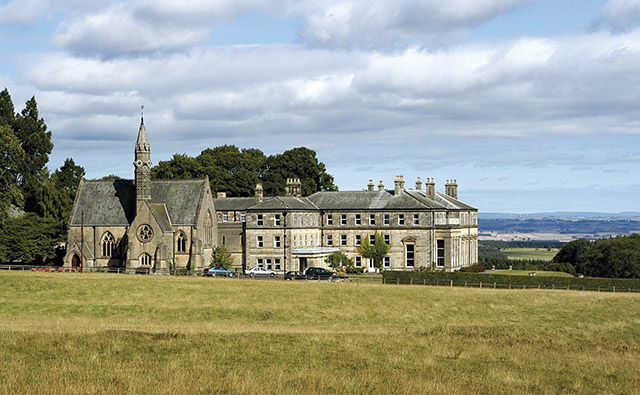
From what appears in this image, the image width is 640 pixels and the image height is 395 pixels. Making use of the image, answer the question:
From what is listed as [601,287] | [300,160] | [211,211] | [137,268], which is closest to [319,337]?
[601,287]

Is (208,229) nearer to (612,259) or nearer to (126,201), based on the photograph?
(126,201)

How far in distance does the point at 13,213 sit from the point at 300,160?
38.4m

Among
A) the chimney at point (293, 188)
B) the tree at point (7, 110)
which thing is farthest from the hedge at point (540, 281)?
the tree at point (7, 110)

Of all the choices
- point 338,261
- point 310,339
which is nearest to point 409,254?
point 338,261

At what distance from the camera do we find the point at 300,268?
3346 inches

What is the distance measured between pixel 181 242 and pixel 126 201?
27.4 ft

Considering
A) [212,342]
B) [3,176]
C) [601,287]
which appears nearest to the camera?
[212,342]

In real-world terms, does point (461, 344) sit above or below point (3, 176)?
A: below

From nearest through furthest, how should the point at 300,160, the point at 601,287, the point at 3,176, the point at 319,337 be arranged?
the point at 319,337 < the point at 601,287 < the point at 3,176 < the point at 300,160

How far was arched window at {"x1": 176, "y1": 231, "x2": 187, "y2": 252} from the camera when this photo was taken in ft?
273

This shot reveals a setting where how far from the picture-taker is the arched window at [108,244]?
8519 cm

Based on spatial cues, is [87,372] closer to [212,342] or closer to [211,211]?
[212,342]

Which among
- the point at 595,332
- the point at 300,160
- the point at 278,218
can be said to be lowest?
the point at 595,332

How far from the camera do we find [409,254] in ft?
284
